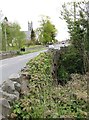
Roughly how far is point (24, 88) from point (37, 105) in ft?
3.31

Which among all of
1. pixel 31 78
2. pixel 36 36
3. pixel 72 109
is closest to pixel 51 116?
pixel 72 109

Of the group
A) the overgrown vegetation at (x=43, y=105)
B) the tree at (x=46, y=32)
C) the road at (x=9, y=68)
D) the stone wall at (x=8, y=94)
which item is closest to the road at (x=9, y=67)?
the road at (x=9, y=68)

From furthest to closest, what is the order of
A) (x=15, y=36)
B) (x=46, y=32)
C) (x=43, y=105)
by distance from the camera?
(x=46, y=32) → (x=15, y=36) → (x=43, y=105)

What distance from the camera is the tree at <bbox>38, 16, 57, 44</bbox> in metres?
78.2

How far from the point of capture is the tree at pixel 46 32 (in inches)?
3078

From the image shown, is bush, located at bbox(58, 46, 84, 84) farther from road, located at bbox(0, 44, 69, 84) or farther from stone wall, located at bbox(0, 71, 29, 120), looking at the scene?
stone wall, located at bbox(0, 71, 29, 120)

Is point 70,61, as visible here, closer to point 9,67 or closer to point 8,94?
point 9,67

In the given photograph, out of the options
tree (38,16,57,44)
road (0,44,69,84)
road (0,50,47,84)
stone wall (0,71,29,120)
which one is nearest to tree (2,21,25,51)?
tree (38,16,57,44)

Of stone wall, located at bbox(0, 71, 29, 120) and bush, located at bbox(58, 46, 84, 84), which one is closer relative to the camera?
stone wall, located at bbox(0, 71, 29, 120)

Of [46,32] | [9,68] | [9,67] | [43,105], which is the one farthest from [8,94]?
[46,32]

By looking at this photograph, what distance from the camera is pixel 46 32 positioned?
81625 mm

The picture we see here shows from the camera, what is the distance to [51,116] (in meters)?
5.34

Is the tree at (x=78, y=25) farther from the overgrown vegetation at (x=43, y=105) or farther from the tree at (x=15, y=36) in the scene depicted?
the tree at (x=15, y=36)

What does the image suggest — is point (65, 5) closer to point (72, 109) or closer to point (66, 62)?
point (66, 62)
